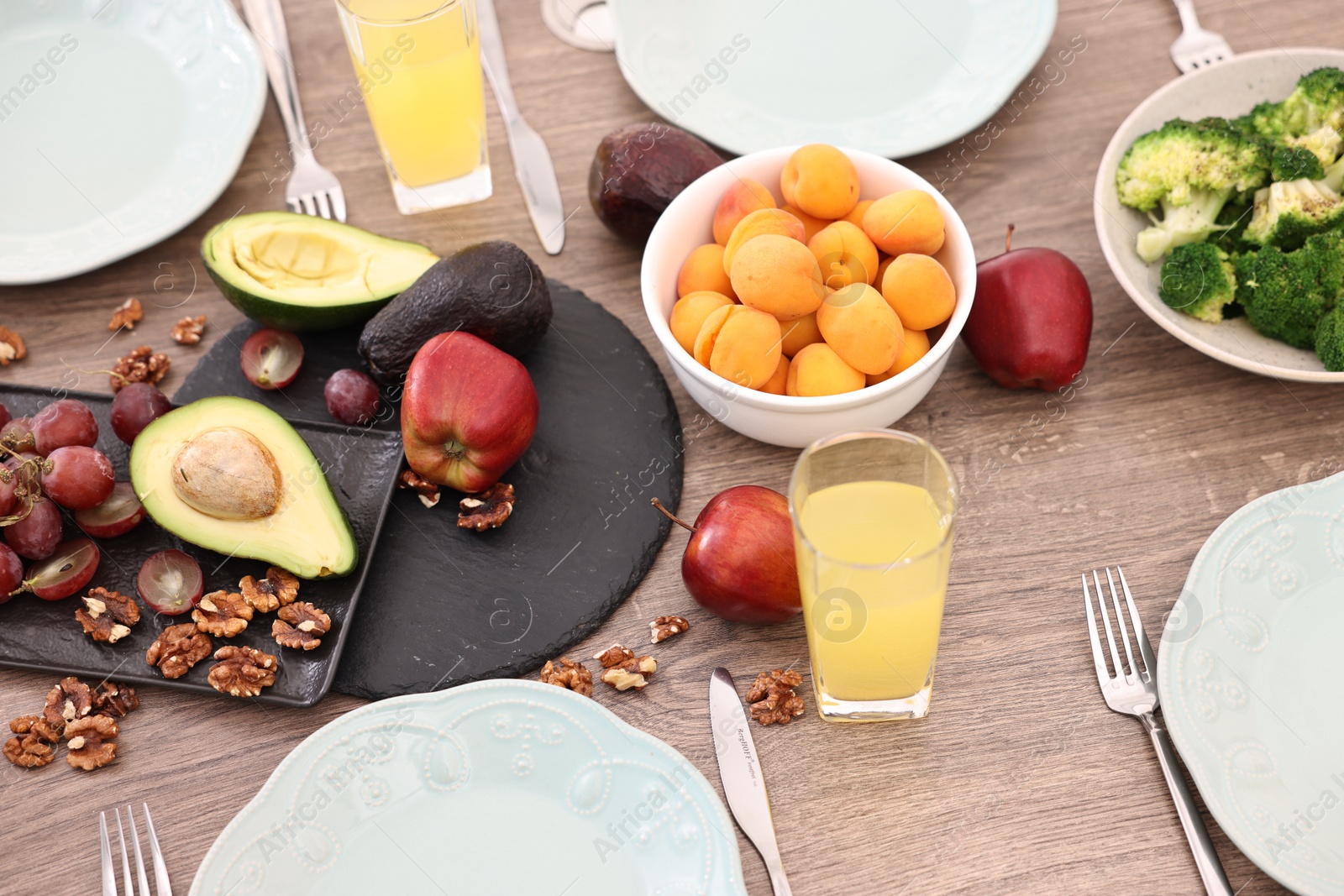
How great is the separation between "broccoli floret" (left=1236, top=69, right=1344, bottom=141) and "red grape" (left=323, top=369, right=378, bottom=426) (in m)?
0.96

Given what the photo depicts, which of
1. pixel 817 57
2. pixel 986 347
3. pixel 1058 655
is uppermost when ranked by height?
pixel 817 57

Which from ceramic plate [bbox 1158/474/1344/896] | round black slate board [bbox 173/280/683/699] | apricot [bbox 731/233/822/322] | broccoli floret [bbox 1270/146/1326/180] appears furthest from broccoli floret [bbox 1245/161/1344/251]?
round black slate board [bbox 173/280/683/699]

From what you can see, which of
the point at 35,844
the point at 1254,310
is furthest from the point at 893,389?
the point at 35,844

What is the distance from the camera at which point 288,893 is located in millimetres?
737

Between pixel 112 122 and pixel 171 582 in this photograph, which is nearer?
pixel 171 582

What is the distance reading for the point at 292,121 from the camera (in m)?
1.26

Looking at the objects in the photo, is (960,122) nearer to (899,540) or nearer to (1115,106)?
(1115,106)

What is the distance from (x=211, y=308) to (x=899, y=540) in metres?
0.83

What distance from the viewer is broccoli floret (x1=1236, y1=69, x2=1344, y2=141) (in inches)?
39.8

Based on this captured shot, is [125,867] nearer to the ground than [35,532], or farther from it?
nearer to the ground

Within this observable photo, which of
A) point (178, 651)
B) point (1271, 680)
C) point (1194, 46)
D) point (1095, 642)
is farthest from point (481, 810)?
point (1194, 46)

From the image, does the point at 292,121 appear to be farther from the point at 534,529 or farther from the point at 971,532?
the point at 971,532

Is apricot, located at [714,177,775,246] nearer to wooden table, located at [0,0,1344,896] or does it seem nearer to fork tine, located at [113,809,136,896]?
wooden table, located at [0,0,1344,896]

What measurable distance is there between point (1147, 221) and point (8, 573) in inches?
46.1
